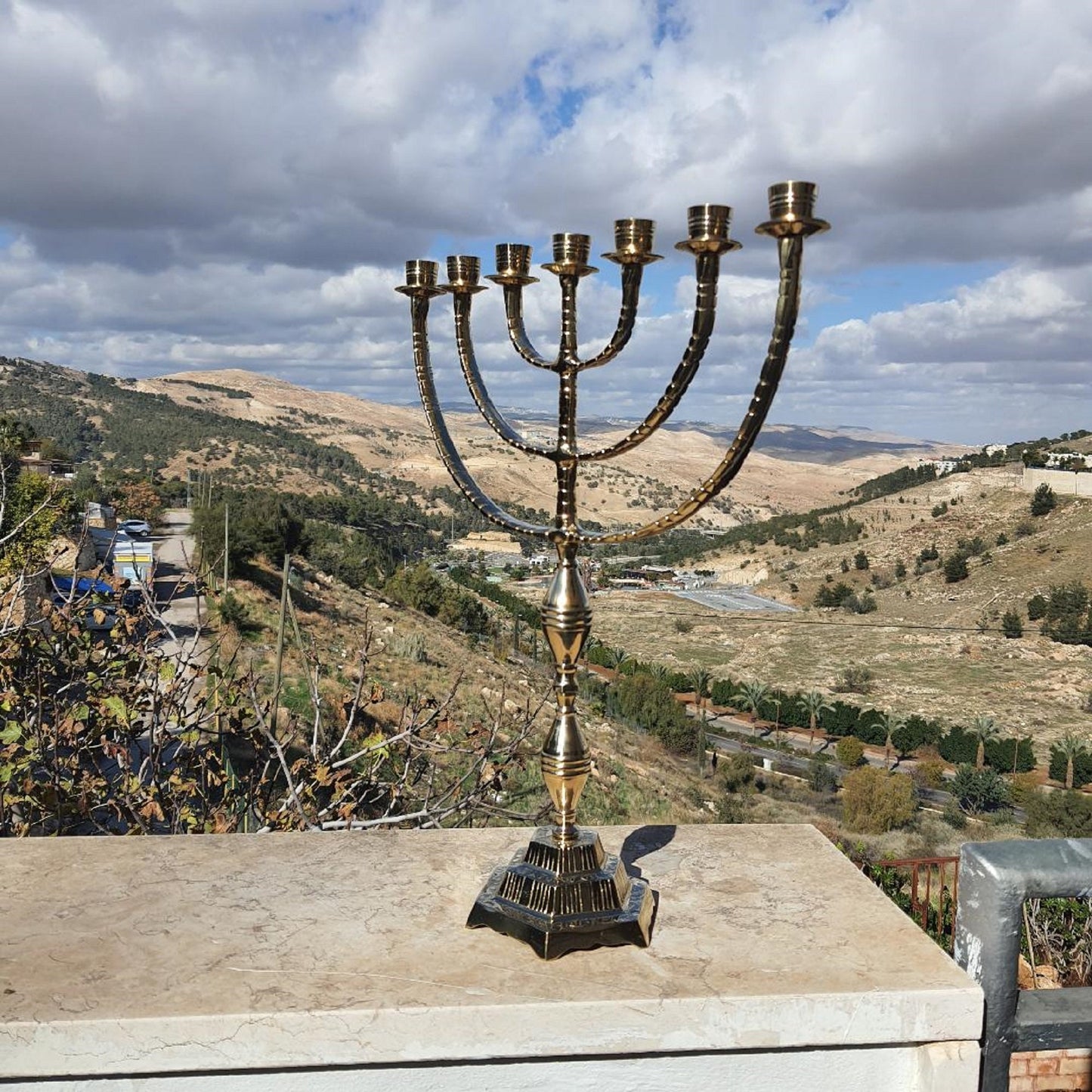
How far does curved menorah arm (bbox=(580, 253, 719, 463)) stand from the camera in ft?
6.64

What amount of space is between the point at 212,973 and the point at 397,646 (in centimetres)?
2032

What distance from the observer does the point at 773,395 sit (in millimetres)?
1969

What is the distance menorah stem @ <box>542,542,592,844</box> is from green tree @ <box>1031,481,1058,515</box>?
187 feet

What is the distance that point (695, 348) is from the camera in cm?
207

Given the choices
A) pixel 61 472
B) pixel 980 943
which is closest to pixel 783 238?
pixel 980 943

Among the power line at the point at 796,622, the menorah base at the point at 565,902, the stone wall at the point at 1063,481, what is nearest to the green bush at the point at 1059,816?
the menorah base at the point at 565,902

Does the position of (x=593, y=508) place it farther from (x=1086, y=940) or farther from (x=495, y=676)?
(x=1086, y=940)

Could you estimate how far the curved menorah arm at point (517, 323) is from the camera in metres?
2.40

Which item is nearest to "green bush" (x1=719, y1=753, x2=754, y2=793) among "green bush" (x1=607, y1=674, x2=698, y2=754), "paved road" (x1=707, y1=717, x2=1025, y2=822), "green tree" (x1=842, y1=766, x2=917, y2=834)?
"paved road" (x1=707, y1=717, x2=1025, y2=822)

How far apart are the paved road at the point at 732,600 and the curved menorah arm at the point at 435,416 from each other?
158ft

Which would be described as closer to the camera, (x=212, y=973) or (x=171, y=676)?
(x=212, y=973)

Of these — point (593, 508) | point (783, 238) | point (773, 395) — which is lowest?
point (593, 508)

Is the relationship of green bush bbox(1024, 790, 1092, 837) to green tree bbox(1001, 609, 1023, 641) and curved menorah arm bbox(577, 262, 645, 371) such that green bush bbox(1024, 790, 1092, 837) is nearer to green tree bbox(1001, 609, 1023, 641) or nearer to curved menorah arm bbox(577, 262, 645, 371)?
green tree bbox(1001, 609, 1023, 641)

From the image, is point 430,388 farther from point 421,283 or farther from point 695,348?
point 695,348
